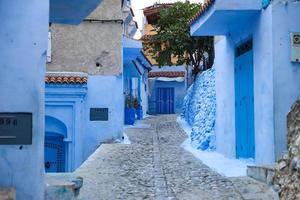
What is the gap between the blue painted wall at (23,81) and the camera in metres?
4.86

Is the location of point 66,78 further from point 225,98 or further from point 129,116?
point 129,116

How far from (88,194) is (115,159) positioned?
417cm

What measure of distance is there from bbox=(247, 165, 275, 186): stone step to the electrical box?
212 cm

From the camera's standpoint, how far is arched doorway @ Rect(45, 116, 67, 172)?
15898 millimetres

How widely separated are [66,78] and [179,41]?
8307 millimetres

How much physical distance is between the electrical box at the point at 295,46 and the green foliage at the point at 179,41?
1361cm

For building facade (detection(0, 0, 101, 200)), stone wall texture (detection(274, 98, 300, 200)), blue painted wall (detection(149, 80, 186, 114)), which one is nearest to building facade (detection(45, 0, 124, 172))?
stone wall texture (detection(274, 98, 300, 200))

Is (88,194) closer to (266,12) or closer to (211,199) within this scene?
(211,199)

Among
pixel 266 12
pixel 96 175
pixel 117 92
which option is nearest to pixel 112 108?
pixel 117 92

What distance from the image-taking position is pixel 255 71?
9117 millimetres

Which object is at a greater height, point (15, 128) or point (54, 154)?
point (15, 128)

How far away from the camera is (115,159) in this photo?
10922mm

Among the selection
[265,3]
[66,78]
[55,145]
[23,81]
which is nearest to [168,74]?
[55,145]

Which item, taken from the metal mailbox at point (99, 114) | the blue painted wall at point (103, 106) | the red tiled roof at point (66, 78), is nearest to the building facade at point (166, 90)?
the blue painted wall at point (103, 106)
